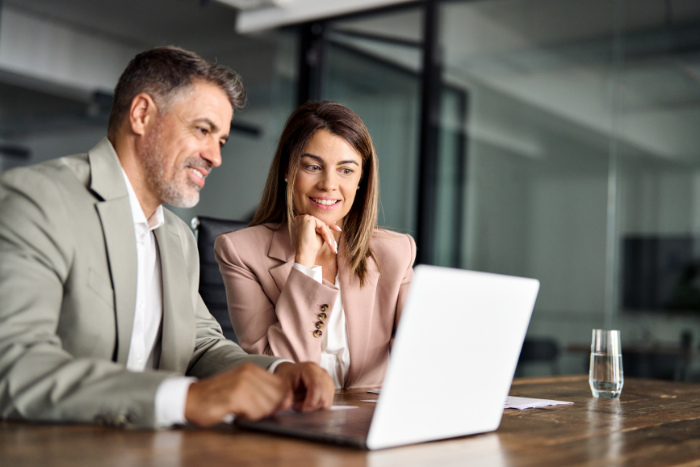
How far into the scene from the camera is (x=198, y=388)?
37.3 inches

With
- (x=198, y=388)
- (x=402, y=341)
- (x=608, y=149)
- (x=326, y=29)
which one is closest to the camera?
(x=402, y=341)

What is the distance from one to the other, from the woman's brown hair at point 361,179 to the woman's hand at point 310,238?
69mm

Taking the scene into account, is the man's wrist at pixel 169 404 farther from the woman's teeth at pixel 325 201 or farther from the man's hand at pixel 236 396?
the woman's teeth at pixel 325 201

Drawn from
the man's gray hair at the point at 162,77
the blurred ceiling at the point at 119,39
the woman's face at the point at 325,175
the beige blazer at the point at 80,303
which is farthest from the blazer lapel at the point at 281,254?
the blurred ceiling at the point at 119,39

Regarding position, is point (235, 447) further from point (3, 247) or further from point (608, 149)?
point (608, 149)

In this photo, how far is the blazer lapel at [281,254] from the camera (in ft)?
6.15

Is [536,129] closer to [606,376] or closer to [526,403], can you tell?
[606,376]

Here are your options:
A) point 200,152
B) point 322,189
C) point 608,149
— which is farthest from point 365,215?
point 608,149

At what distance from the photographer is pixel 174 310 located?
136 centimetres

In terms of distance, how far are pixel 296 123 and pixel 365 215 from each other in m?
0.36

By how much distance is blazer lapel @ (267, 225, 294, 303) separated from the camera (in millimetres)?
1875

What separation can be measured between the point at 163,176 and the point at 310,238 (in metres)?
0.59

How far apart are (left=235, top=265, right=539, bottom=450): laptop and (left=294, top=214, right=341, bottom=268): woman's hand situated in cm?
77

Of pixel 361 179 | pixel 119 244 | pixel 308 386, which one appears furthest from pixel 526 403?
pixel 361 179
